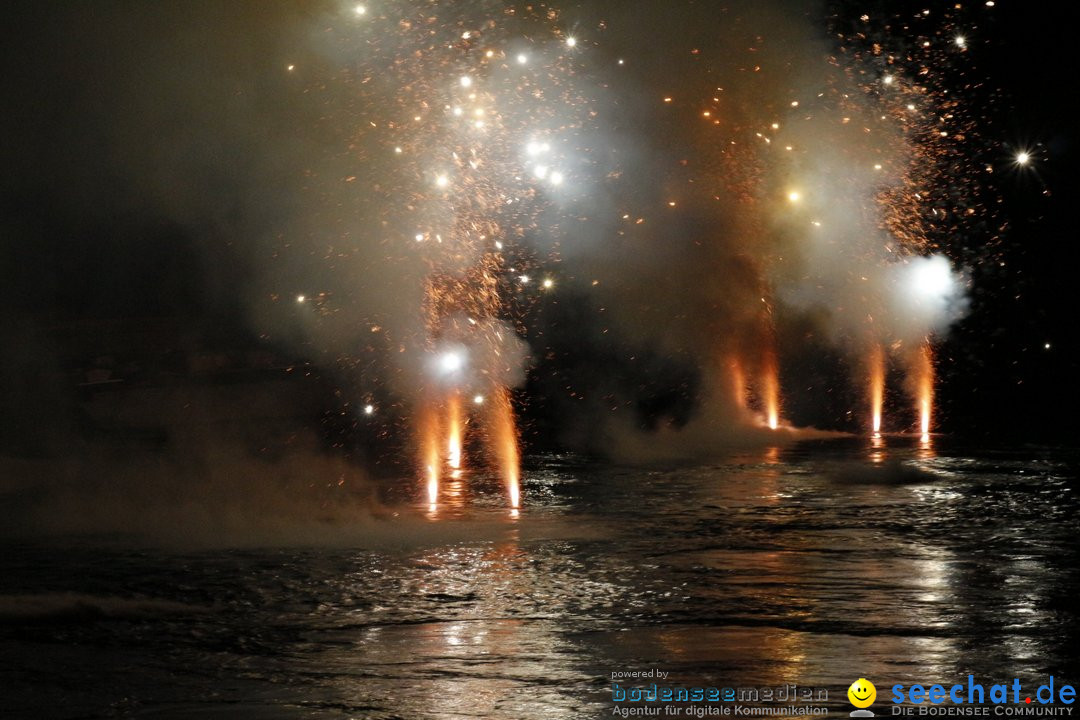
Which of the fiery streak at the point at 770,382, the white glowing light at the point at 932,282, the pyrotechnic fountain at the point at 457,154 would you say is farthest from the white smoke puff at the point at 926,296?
the pyrotechnic fountain at the point at 457,154

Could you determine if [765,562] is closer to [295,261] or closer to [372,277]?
[372,277]

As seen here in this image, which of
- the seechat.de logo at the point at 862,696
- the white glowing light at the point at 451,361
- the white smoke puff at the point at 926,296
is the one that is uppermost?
the white smoke puff at the point at 926,296

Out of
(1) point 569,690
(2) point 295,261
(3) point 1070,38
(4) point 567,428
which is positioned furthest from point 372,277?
(3) point 1070,38

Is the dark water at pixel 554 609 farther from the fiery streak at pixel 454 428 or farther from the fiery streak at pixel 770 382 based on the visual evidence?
the fiery streak at pixel 770 382

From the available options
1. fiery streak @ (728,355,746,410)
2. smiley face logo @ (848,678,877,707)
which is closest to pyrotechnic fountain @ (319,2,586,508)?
fiery streak @ (728,355,746,410)

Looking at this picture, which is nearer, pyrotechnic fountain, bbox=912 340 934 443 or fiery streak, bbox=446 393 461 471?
fiery streak, bbox=446 393 461 471

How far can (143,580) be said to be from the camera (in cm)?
702

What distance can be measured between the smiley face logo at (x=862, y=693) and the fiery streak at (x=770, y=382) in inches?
452

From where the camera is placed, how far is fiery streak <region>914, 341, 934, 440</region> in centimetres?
1497

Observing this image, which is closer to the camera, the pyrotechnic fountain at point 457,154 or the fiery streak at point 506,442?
the fiery streak at point 506,442

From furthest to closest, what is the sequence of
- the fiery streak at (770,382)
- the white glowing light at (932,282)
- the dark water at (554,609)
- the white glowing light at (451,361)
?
the white glowing light at (932,282)
the fiery streak at (770,382)
the white glowing light at (451,361)
the dark water at (554,609)

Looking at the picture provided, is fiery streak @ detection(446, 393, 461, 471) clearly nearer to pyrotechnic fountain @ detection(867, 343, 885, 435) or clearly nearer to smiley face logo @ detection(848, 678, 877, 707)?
pyrotechnic fountain @ detection(867, 343, 885, 435)

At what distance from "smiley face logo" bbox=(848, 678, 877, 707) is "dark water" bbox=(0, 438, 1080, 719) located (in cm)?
5

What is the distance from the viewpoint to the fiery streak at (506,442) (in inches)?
413
